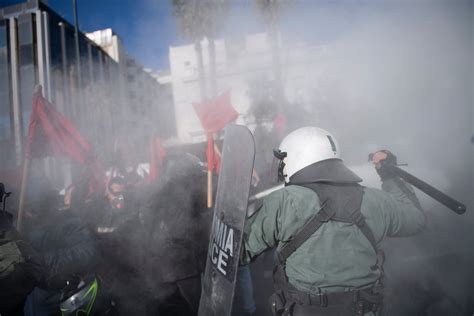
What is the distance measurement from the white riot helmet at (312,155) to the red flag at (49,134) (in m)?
2.80

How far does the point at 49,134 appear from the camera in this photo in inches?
126

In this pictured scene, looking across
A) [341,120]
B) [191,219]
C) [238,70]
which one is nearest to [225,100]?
[191,219]

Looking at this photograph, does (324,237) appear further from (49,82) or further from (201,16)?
(49,82)

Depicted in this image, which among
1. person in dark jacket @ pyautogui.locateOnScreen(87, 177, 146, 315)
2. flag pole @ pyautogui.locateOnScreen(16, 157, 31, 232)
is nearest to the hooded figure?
person in dark jacket @ pyautogui.locateOnScreen(87, 177, 146, 315)

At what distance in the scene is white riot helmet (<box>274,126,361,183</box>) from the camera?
1440mm

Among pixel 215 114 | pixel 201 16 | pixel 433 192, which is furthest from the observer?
pixel 201 16

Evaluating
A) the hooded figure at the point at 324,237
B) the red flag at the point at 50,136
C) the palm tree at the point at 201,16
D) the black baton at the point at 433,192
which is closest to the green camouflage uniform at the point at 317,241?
the hooded figure at the point at 324,237

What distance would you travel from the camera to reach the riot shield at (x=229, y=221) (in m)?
1.45

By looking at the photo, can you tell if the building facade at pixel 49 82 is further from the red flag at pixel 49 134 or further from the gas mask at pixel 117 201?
the red flag at pixel 49 134

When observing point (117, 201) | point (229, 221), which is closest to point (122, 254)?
point (117, 201)

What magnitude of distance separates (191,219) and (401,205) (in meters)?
1.83

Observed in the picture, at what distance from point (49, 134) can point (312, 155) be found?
10.1 ft

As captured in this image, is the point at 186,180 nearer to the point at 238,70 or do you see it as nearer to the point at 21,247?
the point at 21,247

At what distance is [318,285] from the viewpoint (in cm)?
138
